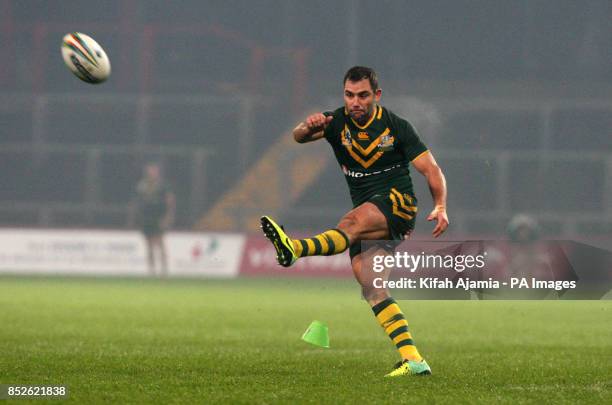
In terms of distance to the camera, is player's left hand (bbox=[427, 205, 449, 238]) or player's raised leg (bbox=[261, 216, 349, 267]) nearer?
player's raised leg (bbox=[261, 216, 349, 267])

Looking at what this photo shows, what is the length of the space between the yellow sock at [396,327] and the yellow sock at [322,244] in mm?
641

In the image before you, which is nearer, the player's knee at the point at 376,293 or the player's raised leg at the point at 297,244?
the player's raised leg at the point at 297,244

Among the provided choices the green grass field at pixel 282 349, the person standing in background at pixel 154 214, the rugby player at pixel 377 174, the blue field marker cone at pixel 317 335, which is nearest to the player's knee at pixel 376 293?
the rugby player at pixel 377 174

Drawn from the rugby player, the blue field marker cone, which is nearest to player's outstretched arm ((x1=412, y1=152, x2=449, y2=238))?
the rugby player

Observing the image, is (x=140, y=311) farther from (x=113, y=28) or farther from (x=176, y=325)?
(x=113, y=28)

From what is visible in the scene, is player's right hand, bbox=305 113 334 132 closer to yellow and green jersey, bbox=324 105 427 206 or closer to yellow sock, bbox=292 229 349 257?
yellow and green jersey, bbox=324 105 427 206

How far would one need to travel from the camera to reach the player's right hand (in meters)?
7.48

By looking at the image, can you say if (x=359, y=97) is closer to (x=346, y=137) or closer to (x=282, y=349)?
(x=346, y=137)

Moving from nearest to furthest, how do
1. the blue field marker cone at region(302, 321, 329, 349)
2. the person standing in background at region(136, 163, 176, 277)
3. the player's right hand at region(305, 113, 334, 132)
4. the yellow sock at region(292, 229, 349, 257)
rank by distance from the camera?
the yellow sock at region(292, 229, 349, 257) < the player's right hand at region(305, 113, 334, 132) < the blue field marker cone at region(302, 321, 329, 349) < the person standing in background at region(136, 163, 176, 277)

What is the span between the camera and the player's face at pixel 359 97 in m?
7.42

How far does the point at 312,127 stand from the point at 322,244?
2.81ft

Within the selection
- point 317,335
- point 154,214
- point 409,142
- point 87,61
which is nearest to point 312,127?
point 409,142

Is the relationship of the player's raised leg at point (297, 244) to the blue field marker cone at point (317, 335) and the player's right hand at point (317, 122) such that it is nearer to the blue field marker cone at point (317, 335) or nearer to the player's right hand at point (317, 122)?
the player's right hand at point (317, 122)

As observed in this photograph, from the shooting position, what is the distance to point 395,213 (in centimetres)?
754
